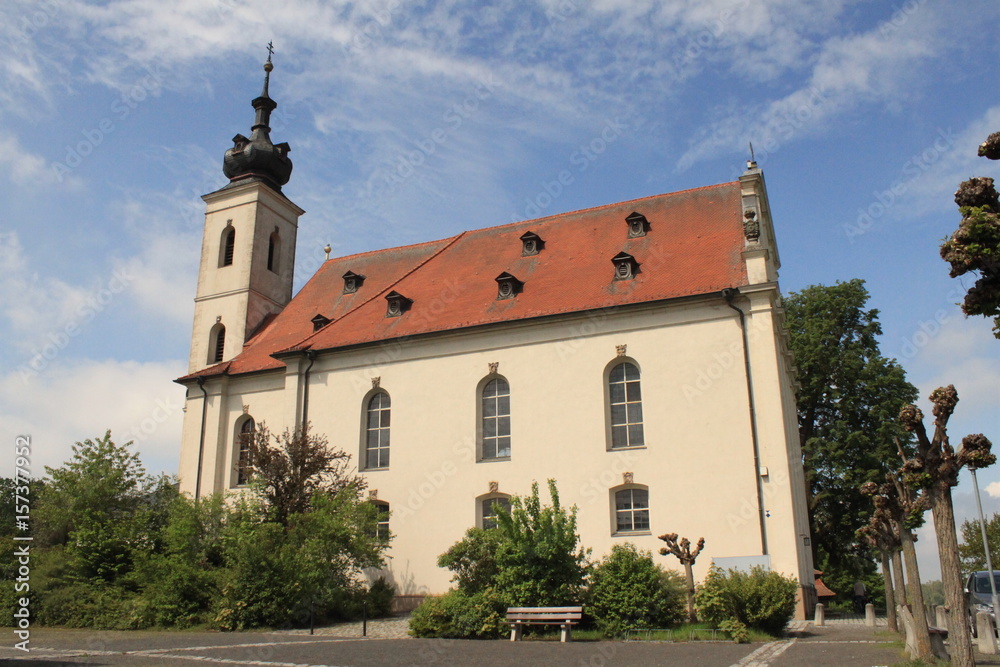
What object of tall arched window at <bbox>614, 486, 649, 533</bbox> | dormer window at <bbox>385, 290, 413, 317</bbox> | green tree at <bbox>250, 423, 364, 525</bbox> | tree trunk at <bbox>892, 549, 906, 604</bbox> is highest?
dormer window at <bbox>385, 290, 413, 317</bbox>

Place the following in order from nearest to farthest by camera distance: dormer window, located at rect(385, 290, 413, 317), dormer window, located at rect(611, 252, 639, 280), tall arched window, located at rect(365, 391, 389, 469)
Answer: dormer window, located at rect(611, 252, 639, 280)
tall arched window, located at rect(365, 391, 389, 469)
dormer window, located at rect(385, 290, 413, 317)

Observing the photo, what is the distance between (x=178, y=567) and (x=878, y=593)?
109 ft

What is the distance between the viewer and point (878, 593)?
37.9 meters

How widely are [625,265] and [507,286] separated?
12.4 ft

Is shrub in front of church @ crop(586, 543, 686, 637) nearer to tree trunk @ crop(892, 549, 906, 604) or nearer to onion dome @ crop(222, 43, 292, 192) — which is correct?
tree trunk @ crop(892, 549, 906, 604)

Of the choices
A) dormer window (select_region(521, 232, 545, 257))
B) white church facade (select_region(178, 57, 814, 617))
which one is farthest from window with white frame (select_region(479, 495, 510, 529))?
dormer window (select_region(521, 232, 545, 257))

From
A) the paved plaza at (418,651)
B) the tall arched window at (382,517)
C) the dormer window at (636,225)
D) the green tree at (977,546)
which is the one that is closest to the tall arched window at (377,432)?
the tall arched window at (382,517)

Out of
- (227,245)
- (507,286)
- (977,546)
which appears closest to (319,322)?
(227,245)

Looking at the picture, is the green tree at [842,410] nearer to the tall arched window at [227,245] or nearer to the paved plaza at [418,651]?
the paved plaza at [418,651]

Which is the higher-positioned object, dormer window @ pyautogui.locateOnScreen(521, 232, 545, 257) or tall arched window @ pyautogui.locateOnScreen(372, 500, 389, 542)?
dormer window @ pyautogui.locateOnScreen(521, 232, 545, 257)

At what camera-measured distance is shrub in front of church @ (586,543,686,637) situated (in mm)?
15461

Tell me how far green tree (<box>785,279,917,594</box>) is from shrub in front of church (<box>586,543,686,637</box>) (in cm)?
1519

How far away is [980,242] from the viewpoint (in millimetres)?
8219

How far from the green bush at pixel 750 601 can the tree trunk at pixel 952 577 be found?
19.8ft
